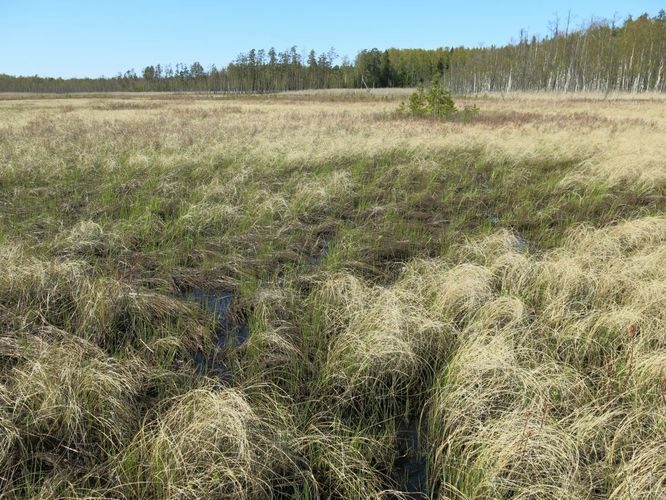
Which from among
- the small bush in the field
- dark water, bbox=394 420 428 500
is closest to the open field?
dark water, bbox=394 420 428 500

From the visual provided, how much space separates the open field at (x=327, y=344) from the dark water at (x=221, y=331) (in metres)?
0.02

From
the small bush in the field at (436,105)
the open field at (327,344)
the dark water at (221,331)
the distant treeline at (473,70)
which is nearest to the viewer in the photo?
the open field at (327,344)

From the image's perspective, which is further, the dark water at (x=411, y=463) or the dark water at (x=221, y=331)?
the dark water at (x=221, y=331)

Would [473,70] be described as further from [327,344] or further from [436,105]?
[327,344]

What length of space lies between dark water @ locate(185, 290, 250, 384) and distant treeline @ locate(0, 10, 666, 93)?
896 inches

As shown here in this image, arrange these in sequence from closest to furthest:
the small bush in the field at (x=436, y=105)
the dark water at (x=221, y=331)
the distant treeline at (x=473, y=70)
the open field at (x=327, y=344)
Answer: the open field at (x=327, y=344) → the dark water at (x=221, y=331) → the small bush in the field at (x=436, y=105) → the distant treeline at (x=473, y=70)

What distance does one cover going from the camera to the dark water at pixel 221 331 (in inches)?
152

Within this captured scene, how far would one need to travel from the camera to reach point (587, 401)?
10.6 ft

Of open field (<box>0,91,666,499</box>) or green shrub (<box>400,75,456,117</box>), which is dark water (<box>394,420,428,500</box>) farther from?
green shrub (<box>400,75,456,117</box>)

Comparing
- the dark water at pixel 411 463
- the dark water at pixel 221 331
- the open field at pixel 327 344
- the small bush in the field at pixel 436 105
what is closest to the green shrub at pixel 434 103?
the small bush in the field at pixel 436 105

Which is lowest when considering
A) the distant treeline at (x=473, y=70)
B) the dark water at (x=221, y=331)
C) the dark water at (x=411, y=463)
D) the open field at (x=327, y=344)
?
the dark water at (x=411, y=463)

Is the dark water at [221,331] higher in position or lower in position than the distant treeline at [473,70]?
lower

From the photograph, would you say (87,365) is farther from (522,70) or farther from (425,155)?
(522,70)

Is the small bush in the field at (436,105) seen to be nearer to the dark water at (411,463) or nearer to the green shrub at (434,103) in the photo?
the green shrub at (434,103)
